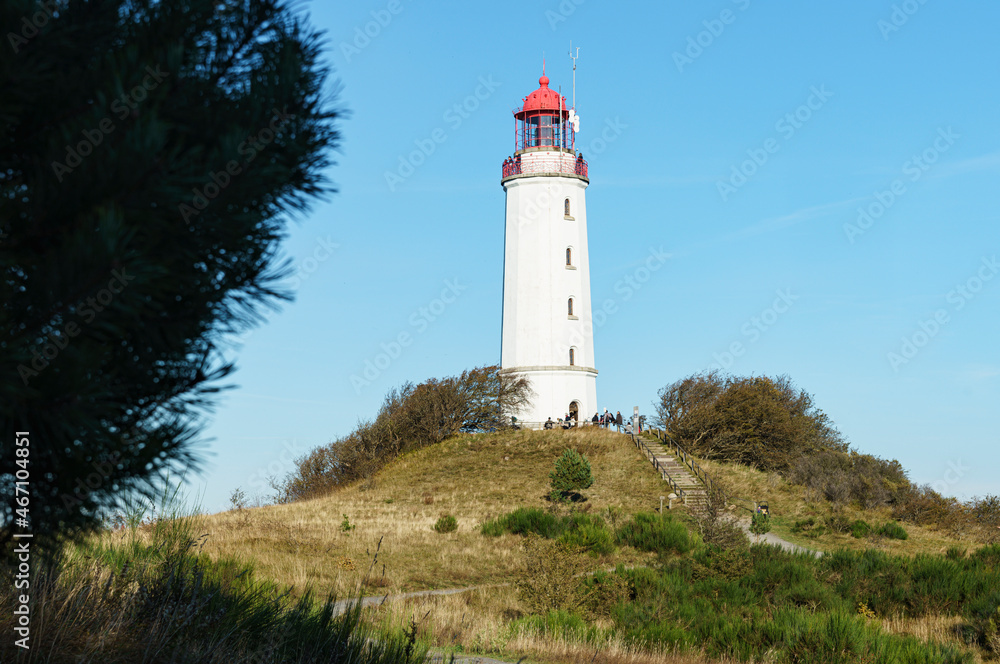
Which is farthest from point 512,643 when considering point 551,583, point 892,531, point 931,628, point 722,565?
point 892,531

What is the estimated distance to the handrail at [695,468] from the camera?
108 ft

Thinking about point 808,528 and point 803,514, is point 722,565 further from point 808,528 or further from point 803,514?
point 803,514

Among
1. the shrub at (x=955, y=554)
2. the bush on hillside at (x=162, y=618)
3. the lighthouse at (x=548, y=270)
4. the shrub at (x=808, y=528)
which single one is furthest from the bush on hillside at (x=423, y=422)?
the bush on hillside at (x=162, y=618)

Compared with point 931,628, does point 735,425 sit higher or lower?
higher

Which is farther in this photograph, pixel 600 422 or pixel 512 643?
pixel 600 422

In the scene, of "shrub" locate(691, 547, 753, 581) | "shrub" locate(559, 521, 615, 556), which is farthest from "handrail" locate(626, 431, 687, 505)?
"shrub" locate(691, 547, 753, 581)

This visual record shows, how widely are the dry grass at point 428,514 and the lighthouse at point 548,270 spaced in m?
3.04

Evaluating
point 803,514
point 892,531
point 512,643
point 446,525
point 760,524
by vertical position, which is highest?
point 803,514

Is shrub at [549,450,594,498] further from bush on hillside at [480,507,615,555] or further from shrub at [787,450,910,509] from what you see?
shrub at [787,450,910,509]

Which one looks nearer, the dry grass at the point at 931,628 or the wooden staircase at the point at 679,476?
the dry grass at the point at 931,628

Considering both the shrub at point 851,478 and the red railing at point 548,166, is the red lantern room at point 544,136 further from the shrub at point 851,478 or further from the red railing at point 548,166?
the shrub at point 851,478

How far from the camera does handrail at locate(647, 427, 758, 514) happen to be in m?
33.0

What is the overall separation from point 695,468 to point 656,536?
39.7ft

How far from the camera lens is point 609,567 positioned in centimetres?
2264
